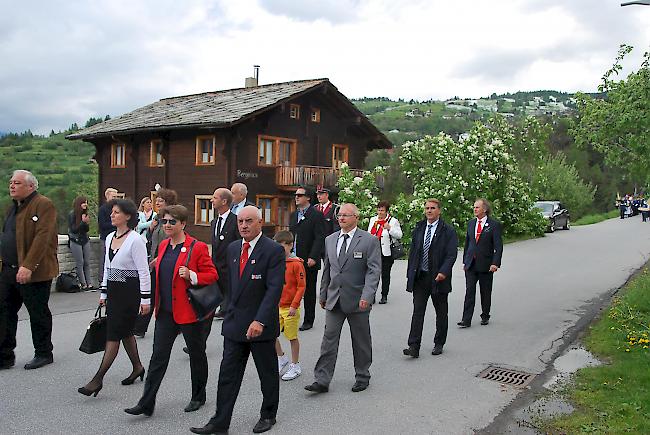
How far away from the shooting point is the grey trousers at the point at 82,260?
11586mm

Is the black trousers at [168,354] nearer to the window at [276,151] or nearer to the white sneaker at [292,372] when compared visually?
the white sneaker at [292,372]

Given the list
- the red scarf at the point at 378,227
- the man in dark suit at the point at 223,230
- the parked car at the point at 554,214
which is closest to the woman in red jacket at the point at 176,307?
the man in dark suit at the point at 223,230

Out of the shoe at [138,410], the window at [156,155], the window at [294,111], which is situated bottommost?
the shoe at [138,410]

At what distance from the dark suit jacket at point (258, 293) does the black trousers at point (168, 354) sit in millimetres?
547

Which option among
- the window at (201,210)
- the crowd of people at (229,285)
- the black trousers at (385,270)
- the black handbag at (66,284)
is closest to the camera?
the crowd of people at (229,285)

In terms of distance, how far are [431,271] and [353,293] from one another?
168 centimetres

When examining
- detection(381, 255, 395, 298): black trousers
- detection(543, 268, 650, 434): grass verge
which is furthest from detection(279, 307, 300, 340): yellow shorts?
detection(381, 255, 395, 298): black trousers

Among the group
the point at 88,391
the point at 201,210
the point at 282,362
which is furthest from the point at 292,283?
the point at 201,210

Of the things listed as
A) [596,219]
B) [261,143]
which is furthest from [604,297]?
[596,219]

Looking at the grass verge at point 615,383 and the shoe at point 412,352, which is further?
the shoe at point 412,352

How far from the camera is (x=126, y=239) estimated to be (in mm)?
5805

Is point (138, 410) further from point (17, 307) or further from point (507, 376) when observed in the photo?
point (507, 376)

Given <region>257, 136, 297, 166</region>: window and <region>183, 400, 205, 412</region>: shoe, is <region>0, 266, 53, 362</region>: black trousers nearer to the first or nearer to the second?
<region>183, 400, 205, 412</region>: shoe

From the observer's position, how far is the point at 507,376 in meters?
6.88
